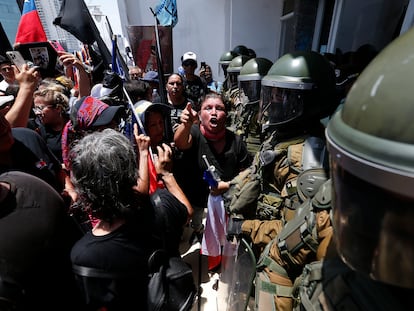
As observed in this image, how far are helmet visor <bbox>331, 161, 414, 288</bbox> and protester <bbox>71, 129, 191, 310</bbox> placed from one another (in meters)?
0.80

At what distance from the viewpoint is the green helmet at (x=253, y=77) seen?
3.03 m

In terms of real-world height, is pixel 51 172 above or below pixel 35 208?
below

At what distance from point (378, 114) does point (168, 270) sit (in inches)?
41.5

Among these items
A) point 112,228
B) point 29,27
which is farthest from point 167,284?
point 29,27

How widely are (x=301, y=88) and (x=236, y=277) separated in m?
1.33

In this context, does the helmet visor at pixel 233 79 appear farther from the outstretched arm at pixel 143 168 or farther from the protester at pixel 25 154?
the protester at pixel 25 154

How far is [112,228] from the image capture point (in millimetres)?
1036

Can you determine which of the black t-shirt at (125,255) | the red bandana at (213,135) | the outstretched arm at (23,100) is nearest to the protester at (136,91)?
the red bandana at (213,135)

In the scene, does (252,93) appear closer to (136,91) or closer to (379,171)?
(136,91)

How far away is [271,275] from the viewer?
1.15 m

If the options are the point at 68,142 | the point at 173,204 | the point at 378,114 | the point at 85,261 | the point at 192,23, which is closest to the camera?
the point at 378,114

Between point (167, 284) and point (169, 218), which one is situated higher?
point (169, 218)

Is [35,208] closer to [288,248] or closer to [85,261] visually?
[85,261]

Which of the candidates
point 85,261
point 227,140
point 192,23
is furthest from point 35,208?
point 192,23
